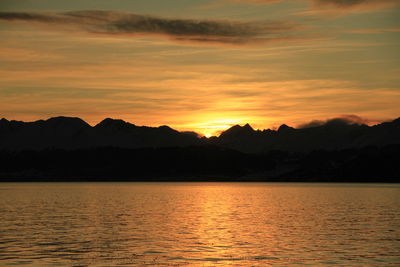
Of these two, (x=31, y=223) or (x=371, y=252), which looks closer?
(x=371, y=252)

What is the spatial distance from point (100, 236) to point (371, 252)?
119 feet

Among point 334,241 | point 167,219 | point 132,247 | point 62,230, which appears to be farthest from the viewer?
point 167,219

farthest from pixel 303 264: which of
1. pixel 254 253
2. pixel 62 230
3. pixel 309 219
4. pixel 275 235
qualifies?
pixel 309 219

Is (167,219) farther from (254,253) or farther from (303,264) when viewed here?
(303,264)

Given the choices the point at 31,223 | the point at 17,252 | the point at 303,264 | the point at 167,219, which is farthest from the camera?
the point at 167,219

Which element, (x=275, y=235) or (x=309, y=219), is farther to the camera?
(x=309, y=219)

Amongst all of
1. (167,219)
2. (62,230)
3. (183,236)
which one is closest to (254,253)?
(183,236)

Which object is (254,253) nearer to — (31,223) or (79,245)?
(79,245)

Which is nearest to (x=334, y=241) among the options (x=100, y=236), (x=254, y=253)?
(x=254, y=253)

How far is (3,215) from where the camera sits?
118 metres

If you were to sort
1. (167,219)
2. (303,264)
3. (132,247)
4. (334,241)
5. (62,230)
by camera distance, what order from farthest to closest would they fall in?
(167,219), (62,230), (334,241), (132,247), (303,264)

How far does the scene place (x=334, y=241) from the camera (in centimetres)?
7519

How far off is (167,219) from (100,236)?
32397 millimetres

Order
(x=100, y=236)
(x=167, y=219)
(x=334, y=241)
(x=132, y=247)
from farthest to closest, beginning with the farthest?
(x=167, y=219) < (x=100, y=236) < (x=334, y=241) < (x=132, y=247)
